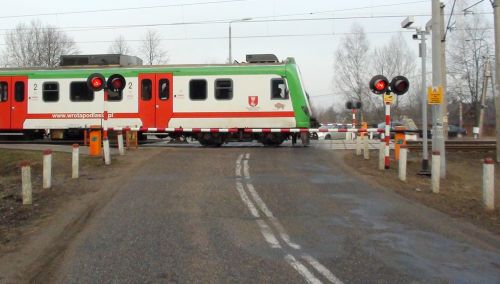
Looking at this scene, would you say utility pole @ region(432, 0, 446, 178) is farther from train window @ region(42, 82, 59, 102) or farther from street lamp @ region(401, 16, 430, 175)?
train window @ region(42, 82, 59, 102)

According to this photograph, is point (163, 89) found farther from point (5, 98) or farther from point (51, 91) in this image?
point (5, 98)

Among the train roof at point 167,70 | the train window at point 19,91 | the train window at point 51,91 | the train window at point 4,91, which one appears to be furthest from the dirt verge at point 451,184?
the train window at point 4,91

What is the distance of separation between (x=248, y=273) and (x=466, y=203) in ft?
22.4

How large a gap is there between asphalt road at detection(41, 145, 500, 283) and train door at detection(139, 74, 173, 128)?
358 inches

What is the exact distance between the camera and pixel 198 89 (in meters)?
21.4

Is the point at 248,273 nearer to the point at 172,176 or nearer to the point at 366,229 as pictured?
the point at 366,229

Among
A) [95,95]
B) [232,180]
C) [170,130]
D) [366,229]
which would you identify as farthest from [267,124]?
[366,229]

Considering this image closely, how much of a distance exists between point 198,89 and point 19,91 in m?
7.57

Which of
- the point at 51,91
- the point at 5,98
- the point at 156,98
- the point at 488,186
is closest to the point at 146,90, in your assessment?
the point at 156,98

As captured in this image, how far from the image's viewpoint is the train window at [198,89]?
21391 millimetres

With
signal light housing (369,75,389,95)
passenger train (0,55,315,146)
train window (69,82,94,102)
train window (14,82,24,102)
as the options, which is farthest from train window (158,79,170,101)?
signal light housing (369,75,389,95)

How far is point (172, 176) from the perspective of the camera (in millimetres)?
13344

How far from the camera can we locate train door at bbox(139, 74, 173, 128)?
2155 centimetres

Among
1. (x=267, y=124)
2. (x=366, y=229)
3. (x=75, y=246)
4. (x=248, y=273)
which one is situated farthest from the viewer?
(x=267, y=124)
